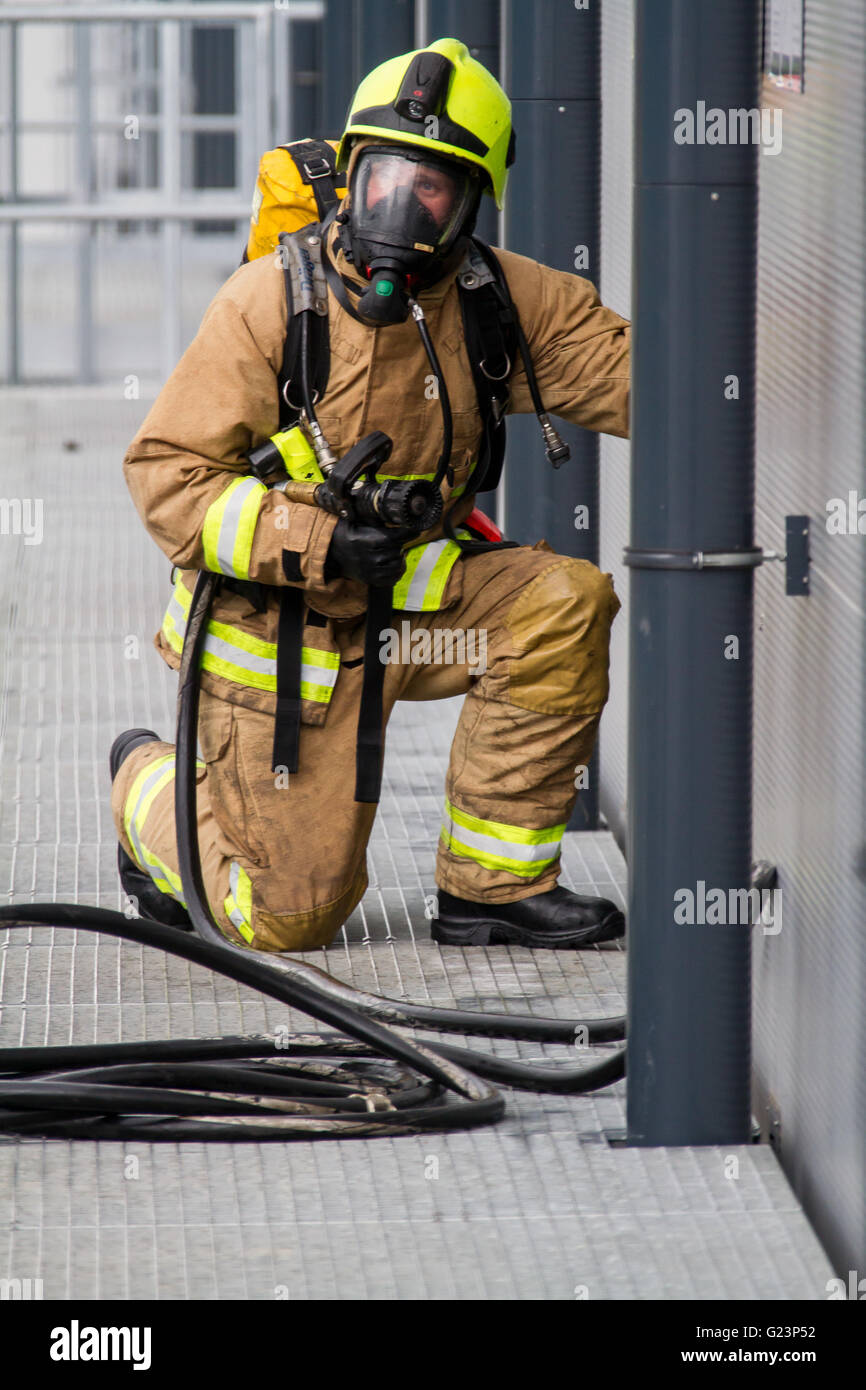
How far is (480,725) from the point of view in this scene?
11.4 feet

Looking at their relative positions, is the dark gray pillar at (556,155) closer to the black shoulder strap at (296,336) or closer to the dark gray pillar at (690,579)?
the black shoulder strap at (296,336)

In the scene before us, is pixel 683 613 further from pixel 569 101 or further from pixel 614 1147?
pixel 569 101

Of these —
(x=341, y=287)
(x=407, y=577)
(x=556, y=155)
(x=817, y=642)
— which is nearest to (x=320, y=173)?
(x=341, y=287)

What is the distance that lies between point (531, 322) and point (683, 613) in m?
1.09

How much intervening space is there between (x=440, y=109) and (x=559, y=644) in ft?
2.95

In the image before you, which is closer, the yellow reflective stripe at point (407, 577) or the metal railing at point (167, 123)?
the yellow reflective stripe at point (407, 577)

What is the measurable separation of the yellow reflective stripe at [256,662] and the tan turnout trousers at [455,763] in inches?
1.9

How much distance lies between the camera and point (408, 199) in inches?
121

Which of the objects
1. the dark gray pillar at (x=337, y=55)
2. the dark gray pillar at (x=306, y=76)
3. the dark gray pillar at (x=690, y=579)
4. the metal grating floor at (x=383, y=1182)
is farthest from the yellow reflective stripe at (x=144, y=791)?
the dark gray pillar at (x=306, y=76)

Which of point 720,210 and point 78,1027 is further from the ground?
point 720,210

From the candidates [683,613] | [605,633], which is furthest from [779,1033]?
[605,633]

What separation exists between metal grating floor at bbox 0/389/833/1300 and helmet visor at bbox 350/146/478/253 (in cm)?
120

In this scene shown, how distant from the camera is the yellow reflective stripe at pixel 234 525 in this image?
125 inches

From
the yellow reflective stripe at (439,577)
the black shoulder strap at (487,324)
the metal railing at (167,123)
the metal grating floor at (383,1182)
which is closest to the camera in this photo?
the metal grating floor at (383,1182)
